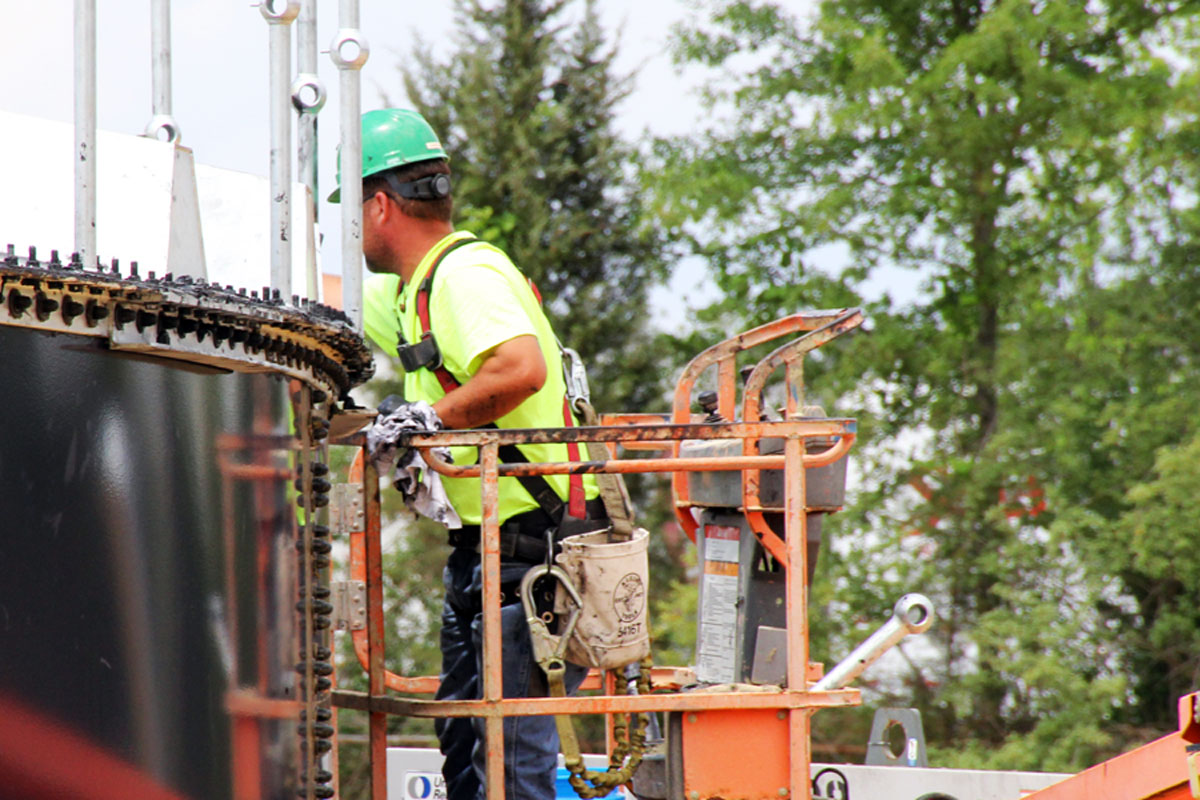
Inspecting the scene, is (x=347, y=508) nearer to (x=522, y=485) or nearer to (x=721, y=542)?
(x=522, y=485)

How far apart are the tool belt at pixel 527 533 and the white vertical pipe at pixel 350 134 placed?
914 mm

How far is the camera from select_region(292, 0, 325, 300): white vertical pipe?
287 centimetres

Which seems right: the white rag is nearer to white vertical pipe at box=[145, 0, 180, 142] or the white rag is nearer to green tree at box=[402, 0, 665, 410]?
white vertical pipe at box=[145, 0, 180, 142]

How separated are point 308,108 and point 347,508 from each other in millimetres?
1271

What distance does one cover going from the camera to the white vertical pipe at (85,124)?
7.62 feet

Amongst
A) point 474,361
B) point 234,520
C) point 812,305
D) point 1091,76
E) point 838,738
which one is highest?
point 1091,76

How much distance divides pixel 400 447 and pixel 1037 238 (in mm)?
11900

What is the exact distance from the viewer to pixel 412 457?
356cm

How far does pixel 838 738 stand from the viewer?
1534 cm

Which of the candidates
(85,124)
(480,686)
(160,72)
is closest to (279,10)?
(85,124)

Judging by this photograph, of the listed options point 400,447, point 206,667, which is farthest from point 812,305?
point 206,667

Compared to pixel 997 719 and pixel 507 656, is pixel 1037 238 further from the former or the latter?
pixel 507 656

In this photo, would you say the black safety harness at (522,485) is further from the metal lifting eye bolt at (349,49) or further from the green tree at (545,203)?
the green tree at (545,203)

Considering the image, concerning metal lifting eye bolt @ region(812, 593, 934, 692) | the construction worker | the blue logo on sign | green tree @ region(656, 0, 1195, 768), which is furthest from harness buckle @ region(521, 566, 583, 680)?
green tree @ region(656, 0, 1195, 768)
